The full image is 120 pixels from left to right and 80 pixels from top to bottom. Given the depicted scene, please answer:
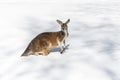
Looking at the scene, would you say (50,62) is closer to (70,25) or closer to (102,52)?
(102,52)

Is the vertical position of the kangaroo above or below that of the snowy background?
above

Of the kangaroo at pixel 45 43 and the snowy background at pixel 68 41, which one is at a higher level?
the kangaroo at pixel 45 43

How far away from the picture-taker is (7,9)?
33.1ft

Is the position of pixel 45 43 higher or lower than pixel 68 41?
higher

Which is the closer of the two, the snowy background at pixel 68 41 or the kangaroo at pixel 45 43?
the snowy background at pixel 68 41

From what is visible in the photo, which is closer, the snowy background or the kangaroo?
the snowy background

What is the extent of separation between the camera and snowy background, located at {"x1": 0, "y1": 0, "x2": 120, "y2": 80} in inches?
213

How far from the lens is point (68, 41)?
6.99 metres

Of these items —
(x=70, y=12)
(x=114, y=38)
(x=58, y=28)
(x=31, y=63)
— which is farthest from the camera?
(x=70, y=12)

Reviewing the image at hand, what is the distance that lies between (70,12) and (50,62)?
4254 millimetres

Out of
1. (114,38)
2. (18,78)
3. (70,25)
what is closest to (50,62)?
(18,78)

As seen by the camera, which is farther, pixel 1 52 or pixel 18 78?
pixel 1 52

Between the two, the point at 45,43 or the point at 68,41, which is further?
the point at 68,41

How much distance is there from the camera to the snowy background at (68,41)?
540 cm
